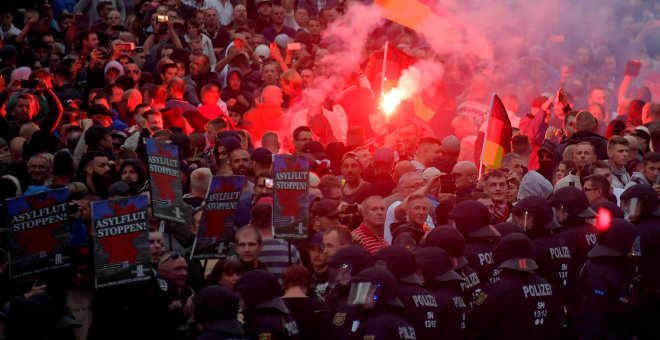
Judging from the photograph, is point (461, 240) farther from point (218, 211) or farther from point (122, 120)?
point (122, 120)

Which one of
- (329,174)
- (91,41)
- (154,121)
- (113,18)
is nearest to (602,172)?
(329,174)

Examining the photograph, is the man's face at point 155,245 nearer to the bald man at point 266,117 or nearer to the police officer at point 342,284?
the police officer at point 342,284

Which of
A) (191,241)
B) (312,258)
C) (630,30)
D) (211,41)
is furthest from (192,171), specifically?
(630,30)

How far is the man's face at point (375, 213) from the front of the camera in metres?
13.4

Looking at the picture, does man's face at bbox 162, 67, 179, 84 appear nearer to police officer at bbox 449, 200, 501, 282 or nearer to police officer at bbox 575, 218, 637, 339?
police officer at bbox 449, 200, 501, 282

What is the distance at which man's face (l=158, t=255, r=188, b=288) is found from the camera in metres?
11.6

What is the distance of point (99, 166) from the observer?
13.8 meters

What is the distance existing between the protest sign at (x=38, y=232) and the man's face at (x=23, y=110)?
228 inches

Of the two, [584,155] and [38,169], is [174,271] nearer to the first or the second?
[38,169]

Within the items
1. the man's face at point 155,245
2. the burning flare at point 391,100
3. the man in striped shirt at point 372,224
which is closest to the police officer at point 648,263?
the man in striped shirt at point 372,224

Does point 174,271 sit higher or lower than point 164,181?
lower

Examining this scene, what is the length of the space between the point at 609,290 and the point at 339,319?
2.95 meters

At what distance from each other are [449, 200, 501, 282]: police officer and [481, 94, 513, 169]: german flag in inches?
150

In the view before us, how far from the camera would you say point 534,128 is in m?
18.2
